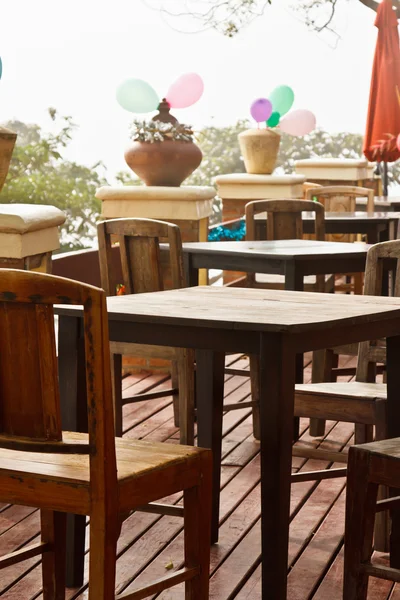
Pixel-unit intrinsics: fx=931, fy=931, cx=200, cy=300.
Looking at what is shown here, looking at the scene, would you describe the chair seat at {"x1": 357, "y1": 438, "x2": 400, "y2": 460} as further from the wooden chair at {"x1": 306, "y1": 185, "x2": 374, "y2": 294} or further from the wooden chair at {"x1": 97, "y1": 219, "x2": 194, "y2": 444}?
the wooden chair at {"x1": 306, "y1": 185, "x2": 374, "y2": 294}

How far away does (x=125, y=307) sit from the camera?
2.17m

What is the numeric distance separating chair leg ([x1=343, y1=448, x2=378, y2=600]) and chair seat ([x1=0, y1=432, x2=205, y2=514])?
0.34 metres

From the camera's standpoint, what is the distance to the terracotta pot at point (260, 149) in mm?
6902

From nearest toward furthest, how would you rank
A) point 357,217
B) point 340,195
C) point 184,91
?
point 357,217, point 184,91, point 340,195

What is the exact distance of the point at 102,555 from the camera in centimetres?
160

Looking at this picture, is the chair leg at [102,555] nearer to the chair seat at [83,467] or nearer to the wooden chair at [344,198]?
the chair seat at [83,467]

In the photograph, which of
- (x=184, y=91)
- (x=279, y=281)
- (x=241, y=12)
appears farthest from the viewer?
(x=241, y=12)

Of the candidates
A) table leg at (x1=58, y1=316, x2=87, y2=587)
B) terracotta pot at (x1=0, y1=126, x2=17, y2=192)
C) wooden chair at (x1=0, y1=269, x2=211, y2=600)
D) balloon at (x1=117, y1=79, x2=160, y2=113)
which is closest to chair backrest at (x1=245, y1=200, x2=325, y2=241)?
balloon at (x1=117, y1=79, x2=160, y2=113)

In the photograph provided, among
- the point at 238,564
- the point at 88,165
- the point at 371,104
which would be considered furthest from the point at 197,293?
the point at 88,165

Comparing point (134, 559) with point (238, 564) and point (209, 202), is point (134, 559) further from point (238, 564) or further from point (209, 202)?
point (209, 202)

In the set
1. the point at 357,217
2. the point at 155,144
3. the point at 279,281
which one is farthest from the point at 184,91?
the point at 279,281

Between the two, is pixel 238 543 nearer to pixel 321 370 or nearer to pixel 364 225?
pixel 321 370

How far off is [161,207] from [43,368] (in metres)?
3.36

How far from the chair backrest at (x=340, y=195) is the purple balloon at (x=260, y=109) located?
97cm
